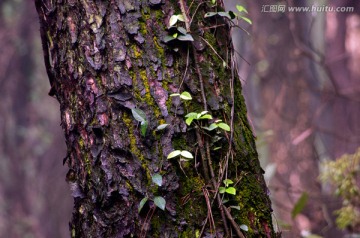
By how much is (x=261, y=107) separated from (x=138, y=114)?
9.53 meters

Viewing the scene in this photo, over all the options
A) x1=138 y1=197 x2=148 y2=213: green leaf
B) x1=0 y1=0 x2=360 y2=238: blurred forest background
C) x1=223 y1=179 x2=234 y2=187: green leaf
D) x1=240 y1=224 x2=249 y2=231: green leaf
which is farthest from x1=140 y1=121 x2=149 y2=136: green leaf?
x1=0 y1=0 x2=360 y2=238: blurred forest background

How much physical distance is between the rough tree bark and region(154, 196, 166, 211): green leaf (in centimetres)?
2

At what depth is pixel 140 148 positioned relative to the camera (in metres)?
1.80

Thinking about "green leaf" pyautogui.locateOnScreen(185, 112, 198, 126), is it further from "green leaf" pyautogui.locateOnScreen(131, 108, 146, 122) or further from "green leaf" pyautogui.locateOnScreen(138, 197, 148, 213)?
"green leaf" pyautogui.locateOnScreen(138, 197, 148, 213)

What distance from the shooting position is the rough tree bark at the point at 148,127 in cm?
179

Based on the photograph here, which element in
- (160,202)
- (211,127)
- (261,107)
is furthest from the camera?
(261,107)

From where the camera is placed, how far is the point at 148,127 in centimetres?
180

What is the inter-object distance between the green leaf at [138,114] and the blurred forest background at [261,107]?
5.37 metres

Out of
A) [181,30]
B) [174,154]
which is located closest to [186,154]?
[174,154]

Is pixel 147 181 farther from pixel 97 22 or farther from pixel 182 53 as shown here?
pixel 97 22

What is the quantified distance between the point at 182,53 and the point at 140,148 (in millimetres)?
374

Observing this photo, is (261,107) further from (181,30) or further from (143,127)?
(143,127)

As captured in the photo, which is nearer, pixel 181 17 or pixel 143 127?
pixel 143 127

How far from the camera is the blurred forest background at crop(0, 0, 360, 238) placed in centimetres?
742
